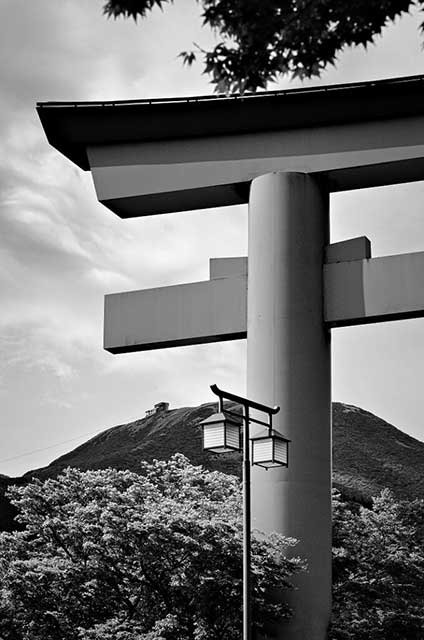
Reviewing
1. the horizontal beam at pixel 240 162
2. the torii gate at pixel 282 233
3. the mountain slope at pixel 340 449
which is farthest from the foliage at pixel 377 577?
the mountain slope at pixel 340 449

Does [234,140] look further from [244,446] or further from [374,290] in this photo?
[244,446]

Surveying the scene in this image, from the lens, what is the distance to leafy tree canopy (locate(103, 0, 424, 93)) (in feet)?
21.3

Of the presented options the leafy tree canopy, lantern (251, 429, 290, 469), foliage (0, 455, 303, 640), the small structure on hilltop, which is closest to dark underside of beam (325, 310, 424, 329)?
foliage (0, 455, 303, 640)

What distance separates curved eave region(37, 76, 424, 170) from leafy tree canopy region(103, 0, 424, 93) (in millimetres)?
11843

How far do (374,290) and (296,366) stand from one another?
1.85 metres

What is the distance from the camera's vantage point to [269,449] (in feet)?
45.5

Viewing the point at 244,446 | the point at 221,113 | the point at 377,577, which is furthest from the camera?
the point at 377,577

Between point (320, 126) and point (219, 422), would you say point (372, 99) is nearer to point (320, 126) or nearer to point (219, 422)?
point (320, 126)

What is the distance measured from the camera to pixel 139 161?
19.8m

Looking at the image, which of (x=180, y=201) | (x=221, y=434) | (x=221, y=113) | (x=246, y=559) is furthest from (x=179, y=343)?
(x=246, y=559)

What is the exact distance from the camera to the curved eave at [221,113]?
60.4ft

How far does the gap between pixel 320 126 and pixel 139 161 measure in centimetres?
330

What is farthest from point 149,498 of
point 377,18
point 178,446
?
point 178,446

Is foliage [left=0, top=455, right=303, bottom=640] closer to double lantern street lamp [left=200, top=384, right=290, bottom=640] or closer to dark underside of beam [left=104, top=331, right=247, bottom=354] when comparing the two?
dark underside of beam [left=104, top=331, right=247, bottom=354]
